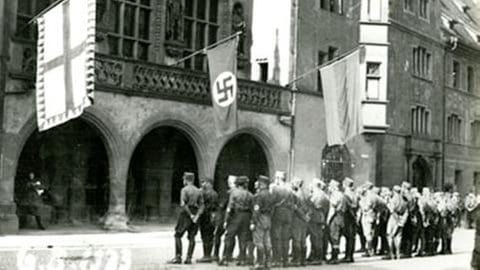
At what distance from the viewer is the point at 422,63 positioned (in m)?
37.9

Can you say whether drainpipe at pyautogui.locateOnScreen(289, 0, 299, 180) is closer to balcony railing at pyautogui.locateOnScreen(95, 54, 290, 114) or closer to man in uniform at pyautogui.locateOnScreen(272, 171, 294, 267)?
balcony railing at pyautogui.locateOnScreen(95, 54, 290, 114)

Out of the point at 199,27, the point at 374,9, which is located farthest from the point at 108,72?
the point at 374,9

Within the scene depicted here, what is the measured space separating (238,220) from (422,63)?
24.1m

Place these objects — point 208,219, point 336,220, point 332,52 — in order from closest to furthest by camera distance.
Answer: point 208,219, point 336,220, point 332,52

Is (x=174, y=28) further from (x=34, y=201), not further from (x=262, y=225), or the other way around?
(x=262, y=225)

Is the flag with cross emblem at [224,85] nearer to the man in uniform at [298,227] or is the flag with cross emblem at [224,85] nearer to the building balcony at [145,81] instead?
the building balcony at [145,81]

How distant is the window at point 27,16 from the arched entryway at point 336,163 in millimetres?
12666

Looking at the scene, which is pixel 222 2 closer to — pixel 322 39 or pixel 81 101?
pixel 322 39

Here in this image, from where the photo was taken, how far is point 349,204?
18641 millimetres

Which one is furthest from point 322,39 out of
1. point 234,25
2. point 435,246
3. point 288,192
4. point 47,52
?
point 47,52

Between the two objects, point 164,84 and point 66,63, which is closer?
point 66,63

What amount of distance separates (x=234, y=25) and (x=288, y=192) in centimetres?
1229

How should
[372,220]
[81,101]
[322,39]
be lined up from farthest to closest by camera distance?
[322,39] → [372,220] → [81,101]

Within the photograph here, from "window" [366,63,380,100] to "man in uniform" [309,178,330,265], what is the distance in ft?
52.8
